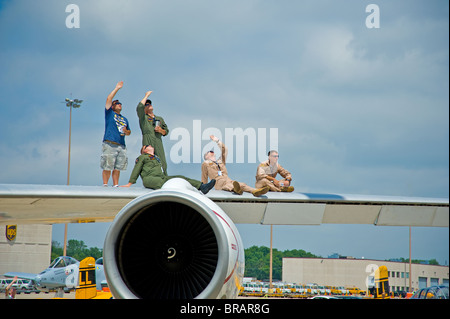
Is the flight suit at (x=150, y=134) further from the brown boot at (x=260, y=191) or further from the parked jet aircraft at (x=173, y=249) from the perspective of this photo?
the parked jet aircraft at (x=173, y=249)

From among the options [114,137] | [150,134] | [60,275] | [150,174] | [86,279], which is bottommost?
[60,275]

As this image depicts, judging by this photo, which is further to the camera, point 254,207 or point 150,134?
point 150,134

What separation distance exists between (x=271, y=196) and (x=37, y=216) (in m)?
3.57

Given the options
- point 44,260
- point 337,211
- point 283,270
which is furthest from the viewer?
point 283,270

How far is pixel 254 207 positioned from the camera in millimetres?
7723

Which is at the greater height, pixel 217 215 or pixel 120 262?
pixel 217 215

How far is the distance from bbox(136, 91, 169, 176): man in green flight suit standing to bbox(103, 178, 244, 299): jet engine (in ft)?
12.2

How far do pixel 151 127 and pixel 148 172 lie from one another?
1561mm

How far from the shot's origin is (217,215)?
15.3 ft

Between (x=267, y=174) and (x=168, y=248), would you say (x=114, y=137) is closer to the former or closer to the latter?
(x=267, y=174)

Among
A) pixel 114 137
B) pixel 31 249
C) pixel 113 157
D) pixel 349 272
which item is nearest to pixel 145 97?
pixel 114 137
